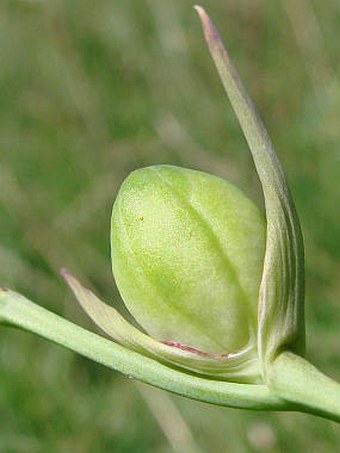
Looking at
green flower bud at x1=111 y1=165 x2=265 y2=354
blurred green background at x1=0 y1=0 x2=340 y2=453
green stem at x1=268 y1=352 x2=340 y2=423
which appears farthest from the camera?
blurred green background at x1=0 y1=0 x2=340 y2=453

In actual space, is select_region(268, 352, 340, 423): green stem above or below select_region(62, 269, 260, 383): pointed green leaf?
below

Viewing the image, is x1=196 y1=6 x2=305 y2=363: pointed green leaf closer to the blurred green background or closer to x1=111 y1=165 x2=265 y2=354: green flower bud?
x1=111 y1=165 x2=265 y2=354: green flower bud

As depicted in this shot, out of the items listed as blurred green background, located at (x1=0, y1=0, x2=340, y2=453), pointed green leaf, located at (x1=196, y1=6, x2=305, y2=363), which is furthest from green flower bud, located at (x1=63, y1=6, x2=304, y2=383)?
blurred green background, located at (x1=0, y1=0, x2=340, y2=453)

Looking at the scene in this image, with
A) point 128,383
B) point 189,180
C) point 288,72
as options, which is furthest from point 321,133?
point 189,180

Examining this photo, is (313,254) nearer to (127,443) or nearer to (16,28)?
(127,443)

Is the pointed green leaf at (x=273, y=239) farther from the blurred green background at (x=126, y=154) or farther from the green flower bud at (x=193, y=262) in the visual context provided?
the blurred green background at (x=126, y=154)

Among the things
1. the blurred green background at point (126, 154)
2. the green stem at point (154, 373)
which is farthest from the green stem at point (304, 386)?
the blurred green background at point (126, 154)
